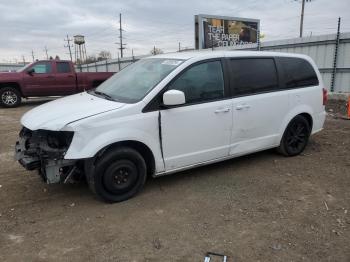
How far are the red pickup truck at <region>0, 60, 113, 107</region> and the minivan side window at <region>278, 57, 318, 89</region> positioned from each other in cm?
1018

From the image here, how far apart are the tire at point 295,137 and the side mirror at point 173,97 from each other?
7.65 feet

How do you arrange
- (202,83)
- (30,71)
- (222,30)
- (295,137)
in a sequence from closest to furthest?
(202,83)
(295,137)
(30,71)
(222,30)

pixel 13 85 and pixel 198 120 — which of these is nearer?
pixel 198 120

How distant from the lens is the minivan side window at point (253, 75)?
4.73m

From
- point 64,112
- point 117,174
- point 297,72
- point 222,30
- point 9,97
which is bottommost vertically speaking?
point 9,97

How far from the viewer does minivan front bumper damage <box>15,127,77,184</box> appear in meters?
3.68

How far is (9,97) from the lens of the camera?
1320cm

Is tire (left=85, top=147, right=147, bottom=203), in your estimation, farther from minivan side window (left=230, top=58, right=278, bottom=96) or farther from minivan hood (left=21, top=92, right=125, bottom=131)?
minivan side window (left=230, top=58, right=278, bottom=96)

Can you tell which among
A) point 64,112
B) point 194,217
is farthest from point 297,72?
point 64,112

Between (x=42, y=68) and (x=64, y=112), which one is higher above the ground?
(x=42, y=68)

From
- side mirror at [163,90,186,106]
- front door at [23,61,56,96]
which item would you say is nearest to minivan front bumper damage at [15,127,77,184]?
side mirror at [163,90,186,106]

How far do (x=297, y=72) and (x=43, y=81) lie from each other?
A: 10969 millimetres

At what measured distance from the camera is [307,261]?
2.89m

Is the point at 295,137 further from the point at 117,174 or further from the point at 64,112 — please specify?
the point at 64,112
